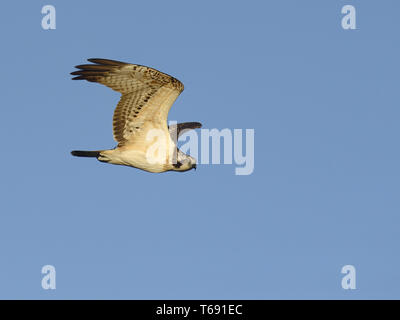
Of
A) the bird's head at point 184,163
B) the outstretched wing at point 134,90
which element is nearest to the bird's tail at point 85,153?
the outstretched wing at point 134,90

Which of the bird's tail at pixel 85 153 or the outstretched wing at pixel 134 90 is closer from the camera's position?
the outstretched wing at pixel 134 90

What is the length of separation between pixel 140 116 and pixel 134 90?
55cm

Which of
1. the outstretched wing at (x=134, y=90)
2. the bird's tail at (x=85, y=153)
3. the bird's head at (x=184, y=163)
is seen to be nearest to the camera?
the outstretched wing at (x=134, y=90)

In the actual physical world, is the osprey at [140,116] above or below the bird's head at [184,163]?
above

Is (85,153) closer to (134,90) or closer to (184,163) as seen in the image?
(134,90)

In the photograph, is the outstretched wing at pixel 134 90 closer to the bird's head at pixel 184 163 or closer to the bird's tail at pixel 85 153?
the bird's tail at pixel 85 153

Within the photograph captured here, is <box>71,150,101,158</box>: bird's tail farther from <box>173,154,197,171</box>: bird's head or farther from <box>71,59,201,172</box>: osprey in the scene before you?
<box>173,154,197,171</box>: bird's head

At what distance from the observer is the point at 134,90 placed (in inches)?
590

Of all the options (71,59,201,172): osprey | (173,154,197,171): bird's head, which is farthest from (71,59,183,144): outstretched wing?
→ (173,154,197,171): bird's head

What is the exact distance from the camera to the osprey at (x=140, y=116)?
1471 cm
